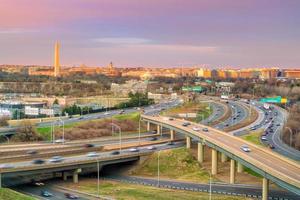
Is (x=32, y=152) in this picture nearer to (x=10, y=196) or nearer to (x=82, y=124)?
(x=10, y=196)

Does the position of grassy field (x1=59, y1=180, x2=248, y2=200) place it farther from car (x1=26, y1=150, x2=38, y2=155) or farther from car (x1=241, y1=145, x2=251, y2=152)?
car (x1=26, y1=150, x2=38, y2=155)

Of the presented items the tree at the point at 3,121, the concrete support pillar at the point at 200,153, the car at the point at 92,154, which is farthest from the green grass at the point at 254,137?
the tree at the point at 3,121

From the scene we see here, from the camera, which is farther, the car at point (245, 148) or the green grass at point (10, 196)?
the car at point (245, 148)

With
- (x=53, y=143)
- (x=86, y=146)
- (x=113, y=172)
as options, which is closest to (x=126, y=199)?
(x=113, y=172)

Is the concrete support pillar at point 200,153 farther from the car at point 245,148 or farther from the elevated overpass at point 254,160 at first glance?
the car at point 245,148

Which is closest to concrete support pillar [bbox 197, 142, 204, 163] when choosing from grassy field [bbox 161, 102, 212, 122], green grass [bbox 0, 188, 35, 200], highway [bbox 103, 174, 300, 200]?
highway [bbox 103, 174, 300, 200]

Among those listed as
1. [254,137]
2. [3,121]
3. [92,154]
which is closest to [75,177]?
[92,154]

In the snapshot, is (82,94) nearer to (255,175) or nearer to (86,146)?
(86,146)
